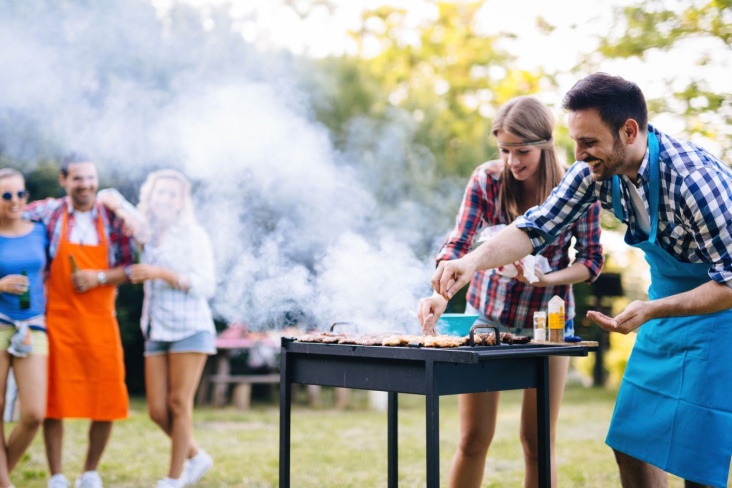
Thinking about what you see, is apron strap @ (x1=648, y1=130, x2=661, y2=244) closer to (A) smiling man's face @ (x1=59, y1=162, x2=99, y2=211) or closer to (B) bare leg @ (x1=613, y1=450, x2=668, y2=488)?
(B) bare leg @ (x1=613, y1=450, x2=668, y2=488)

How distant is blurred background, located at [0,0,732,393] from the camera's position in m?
5.37

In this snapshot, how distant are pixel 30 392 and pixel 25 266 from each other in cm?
67

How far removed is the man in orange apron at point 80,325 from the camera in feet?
14.3

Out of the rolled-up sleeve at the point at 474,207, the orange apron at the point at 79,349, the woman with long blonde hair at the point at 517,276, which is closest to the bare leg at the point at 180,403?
the orange apron at the point at 79,349

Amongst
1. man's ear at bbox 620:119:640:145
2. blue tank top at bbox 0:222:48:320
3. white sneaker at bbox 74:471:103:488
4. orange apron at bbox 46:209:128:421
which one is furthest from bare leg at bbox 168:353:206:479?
man's ear at bbox 620:119:640:145

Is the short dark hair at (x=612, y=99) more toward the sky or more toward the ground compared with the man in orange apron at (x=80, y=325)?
more toward the sky

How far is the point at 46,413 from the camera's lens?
171 inches

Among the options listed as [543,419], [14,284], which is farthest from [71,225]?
[543,419]

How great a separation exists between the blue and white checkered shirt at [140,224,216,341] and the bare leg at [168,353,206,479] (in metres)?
0.15

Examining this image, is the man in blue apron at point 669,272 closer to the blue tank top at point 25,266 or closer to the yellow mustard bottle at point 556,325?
the yellow mustard bottle at point 556,325

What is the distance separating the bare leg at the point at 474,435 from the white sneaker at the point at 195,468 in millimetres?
2032

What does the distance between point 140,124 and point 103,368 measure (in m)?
2.74

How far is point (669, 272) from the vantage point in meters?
2.62

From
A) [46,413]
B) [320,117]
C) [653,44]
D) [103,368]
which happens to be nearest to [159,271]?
[103,368]
